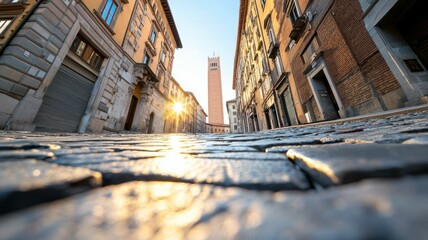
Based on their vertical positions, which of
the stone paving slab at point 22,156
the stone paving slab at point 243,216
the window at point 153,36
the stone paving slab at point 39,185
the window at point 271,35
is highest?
the window at point 153,36

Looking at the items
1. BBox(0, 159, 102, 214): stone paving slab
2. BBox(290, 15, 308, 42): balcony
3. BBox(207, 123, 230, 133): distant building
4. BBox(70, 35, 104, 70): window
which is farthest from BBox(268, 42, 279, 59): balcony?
BBox(207, 123, 230, 133): distant building

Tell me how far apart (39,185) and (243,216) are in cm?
49

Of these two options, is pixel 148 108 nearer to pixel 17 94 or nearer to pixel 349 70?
pixel 17 94

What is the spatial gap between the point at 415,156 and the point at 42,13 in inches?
291

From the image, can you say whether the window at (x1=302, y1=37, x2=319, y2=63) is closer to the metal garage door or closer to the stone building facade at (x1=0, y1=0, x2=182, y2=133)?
the stone building facade at (x1=0, y1=0, x2=182, y2=133)

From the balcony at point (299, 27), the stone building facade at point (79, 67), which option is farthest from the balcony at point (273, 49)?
the stone building facade at point (79, 67)

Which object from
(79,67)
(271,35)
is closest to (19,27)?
(79,67)

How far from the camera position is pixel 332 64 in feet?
17.4

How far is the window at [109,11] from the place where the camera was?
6729 mm

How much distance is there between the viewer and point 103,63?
22.0ft

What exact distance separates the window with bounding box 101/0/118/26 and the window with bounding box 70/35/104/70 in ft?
4.88

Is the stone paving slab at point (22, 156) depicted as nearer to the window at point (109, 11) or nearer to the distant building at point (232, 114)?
the window at point (109, 11)

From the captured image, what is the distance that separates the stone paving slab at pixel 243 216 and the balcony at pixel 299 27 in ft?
25.9

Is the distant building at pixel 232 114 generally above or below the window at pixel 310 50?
above
